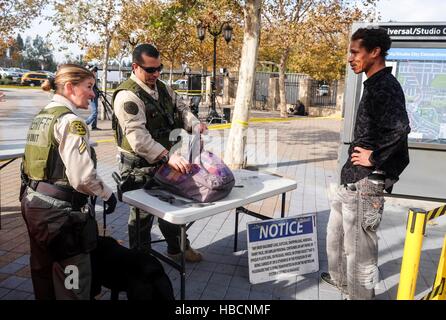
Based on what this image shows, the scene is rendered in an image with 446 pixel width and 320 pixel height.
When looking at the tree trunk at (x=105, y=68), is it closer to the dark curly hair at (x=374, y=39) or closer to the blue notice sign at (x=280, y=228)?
the blue notice sign at (x=280, y=228)

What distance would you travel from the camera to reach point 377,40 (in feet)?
8.83

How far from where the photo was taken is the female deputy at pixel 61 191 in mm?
2102

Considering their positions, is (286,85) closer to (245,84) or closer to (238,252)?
(245,84)

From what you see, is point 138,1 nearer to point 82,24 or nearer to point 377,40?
point 82,24

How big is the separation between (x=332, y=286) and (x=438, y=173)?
324 cm

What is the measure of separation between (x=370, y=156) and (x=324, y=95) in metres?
23.3

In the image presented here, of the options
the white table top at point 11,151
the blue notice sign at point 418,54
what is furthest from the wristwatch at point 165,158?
the blue notice sign at point 418,54

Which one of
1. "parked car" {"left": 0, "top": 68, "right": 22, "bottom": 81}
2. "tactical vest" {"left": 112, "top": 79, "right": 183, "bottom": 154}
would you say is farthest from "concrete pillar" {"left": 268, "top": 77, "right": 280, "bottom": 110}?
"parked car" {"left": 0, "top": 68, "right": 22, "bottom": 81}

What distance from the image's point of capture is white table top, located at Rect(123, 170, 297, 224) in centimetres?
246

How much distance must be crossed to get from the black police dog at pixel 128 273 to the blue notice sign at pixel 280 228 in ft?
3.71

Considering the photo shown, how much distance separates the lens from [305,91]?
23844 millimetres

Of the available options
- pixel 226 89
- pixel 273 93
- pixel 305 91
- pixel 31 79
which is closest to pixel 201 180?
pixel 305 91

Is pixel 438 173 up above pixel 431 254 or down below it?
above
